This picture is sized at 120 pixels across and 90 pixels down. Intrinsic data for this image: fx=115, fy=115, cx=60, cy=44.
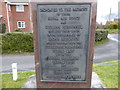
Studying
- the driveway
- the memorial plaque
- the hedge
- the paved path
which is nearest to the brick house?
the hedge

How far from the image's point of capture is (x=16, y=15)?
62.5ft

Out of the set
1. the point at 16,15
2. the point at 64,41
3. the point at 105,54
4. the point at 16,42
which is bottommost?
the point at 105,54

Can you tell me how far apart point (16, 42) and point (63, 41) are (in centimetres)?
804

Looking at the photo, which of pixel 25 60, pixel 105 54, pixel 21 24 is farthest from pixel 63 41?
pixel 21 24

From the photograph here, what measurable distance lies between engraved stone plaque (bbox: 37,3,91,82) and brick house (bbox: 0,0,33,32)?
17.8 metres

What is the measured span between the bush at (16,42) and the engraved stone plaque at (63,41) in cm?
740

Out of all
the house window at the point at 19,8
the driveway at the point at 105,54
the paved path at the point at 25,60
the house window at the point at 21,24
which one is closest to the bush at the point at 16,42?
the paved path at the point at 25,60

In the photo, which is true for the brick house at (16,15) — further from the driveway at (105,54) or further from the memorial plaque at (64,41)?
the memorial plaque at (64,41)

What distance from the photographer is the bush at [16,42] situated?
30.9 feet

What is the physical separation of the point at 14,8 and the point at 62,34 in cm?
1903

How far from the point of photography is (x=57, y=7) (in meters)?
2.22

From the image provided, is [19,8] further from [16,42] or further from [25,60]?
[25,60]

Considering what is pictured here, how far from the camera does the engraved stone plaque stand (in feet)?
7.35

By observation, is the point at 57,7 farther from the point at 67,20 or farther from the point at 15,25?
the point at 15,25
